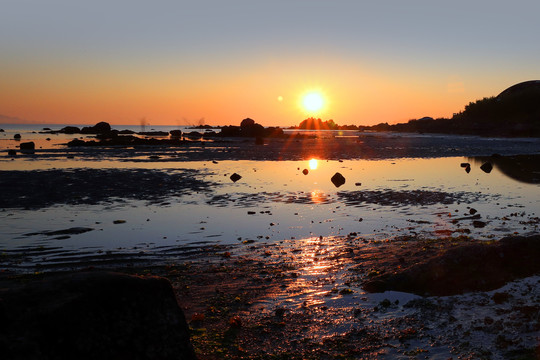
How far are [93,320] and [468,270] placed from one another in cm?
834

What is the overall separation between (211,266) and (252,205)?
8.72 metres

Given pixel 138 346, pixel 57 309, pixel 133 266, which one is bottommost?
pixel 133 266

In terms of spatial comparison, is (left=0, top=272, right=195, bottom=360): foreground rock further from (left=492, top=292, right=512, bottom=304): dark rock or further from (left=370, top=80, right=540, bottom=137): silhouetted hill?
(left=370, top=80, right=540, bottom=137): silhouetted hill

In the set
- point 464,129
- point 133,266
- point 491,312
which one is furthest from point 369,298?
point 464,129

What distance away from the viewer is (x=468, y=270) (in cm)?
963

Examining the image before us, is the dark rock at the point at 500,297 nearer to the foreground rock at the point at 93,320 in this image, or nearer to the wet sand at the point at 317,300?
the wet sand at the point at 317,300

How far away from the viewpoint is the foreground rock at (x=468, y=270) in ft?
30.2

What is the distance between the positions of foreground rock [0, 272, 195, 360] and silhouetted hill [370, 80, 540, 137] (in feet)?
396

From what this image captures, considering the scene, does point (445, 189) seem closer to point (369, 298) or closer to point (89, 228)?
point (369, 298)

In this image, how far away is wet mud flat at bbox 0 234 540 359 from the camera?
6766 millimetres

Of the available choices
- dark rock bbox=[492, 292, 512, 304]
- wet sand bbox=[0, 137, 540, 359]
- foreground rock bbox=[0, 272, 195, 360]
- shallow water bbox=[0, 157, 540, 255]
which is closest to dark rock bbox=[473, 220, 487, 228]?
shallow water bbox=[0, 157, 540, 255]

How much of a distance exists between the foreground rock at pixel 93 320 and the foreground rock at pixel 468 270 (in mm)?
5399

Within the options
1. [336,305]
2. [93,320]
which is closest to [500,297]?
[336,305]

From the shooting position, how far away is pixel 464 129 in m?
129
